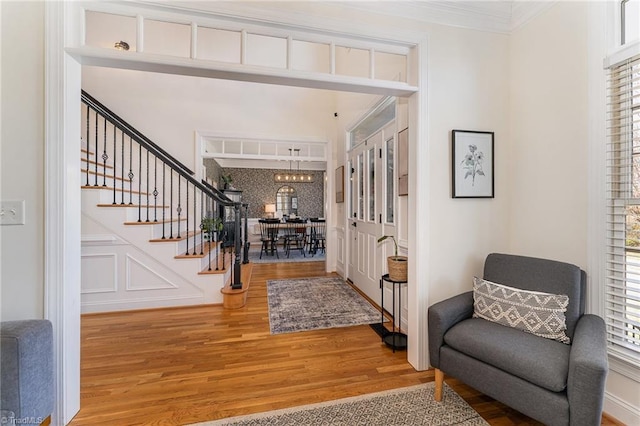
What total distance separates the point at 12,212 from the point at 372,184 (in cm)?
336

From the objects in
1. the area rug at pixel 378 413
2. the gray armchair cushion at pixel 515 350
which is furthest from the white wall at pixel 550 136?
the area rug at pixel 378 413

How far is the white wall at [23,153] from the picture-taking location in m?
1.51

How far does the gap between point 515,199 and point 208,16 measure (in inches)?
108

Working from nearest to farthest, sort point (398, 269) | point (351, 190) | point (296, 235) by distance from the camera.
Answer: point (398, 269)
point (351, 190)
point (296, 235)

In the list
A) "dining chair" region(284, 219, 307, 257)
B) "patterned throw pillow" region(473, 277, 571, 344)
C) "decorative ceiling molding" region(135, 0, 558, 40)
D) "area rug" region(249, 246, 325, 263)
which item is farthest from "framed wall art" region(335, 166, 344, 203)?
"patterned throw pillow" region(473, 277, 571, 344)

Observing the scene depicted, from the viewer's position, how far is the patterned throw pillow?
1.61m

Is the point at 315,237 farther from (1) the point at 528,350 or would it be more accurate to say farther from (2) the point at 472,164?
(1) the point at 528,350

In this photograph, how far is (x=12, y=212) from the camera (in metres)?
1.52

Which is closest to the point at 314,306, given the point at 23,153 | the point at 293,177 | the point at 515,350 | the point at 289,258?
the point at 515,350

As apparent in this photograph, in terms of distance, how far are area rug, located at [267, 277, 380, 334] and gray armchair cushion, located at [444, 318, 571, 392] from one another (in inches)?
54.4

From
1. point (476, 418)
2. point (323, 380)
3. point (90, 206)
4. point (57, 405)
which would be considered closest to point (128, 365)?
point (57, 405)

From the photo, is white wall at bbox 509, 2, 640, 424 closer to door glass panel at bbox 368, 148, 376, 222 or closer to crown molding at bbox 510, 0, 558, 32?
crown molding at bbox 510, 0, 558, 32

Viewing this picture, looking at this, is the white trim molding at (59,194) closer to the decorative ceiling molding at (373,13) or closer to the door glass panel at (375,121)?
the decorative ceiling molding at (373,13)

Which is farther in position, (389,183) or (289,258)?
(289,258)
